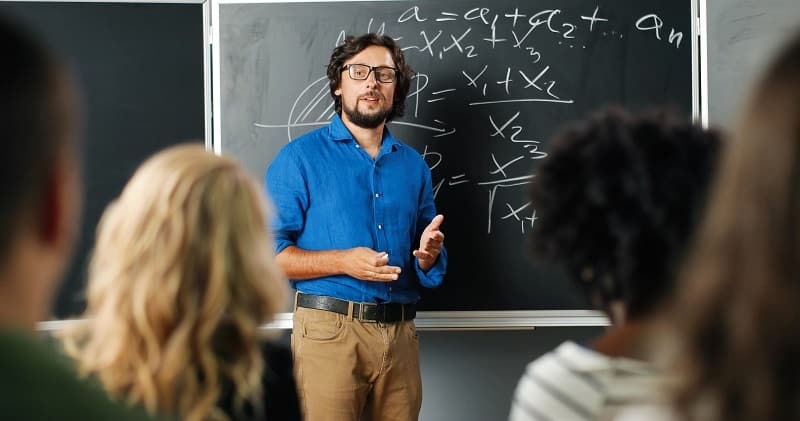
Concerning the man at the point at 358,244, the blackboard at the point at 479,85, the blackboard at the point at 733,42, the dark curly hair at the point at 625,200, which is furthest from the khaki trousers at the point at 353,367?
the dark curly hair at the point at 625,200

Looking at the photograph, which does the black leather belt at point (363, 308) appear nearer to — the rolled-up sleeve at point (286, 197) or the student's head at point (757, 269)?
the rolled-up sleeve at point (286, 197)

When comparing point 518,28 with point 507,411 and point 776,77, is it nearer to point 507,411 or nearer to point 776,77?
point 507,411

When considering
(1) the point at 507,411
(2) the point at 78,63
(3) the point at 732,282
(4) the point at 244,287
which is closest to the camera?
(3) the point at 732,282

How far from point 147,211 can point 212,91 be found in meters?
2.14

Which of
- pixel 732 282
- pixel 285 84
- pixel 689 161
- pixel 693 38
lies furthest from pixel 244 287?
pixel 693 38

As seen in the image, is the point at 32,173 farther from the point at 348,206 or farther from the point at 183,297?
the point at 348,206

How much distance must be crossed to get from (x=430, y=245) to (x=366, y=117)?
548mm

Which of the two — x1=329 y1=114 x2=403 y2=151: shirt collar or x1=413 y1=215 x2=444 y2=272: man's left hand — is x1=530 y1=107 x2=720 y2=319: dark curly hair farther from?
x1=329 y1=114 x2=403 y2=151: shirt collar

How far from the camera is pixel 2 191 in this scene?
58cm

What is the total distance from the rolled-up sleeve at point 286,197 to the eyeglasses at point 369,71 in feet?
1.20

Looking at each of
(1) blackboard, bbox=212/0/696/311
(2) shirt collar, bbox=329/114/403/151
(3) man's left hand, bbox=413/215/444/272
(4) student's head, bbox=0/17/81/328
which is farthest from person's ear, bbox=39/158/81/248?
(1) blackboard, bbox=212/0/696/311

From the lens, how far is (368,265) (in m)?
2.91

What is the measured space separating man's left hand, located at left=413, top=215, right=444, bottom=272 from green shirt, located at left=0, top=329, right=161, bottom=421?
7.47ft

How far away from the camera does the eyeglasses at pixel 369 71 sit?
3223 mm
